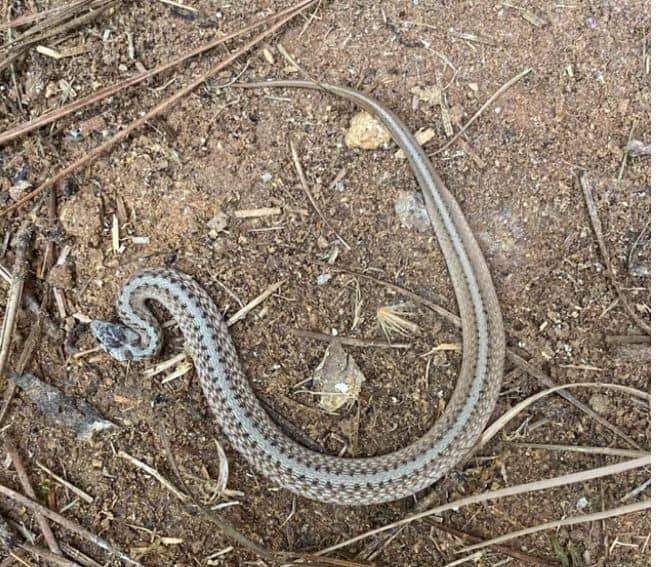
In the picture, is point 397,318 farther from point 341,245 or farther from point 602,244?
point 602,244

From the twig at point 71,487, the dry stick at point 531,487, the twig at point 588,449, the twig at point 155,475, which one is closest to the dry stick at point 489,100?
the twig at point 588,449

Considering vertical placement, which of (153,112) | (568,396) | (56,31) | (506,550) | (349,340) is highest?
(56,31)

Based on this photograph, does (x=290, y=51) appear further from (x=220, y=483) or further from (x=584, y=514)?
(x=584, y=514)

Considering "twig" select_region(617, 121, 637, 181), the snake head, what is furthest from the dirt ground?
the snake head

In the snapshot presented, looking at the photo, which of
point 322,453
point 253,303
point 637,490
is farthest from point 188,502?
point 637,490

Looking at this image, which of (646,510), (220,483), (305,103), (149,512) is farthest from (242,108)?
(646,510)
